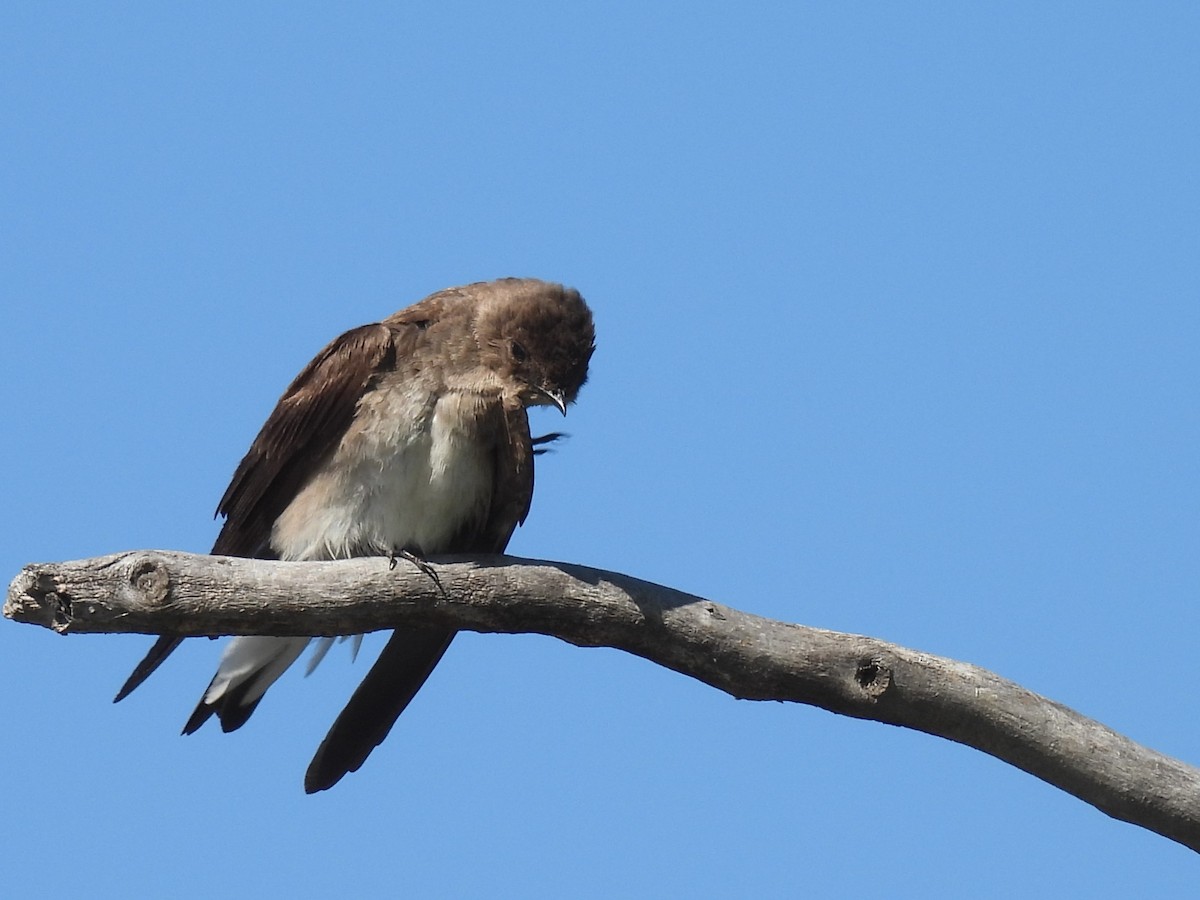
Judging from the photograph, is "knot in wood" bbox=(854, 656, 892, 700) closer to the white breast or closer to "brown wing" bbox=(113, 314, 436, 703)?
the white breast

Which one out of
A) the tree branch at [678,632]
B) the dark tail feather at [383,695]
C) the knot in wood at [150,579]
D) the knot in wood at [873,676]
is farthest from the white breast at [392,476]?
the knot in wood at [873,676]

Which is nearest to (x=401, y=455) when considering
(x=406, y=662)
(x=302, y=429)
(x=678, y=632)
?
(x=302, y=429)

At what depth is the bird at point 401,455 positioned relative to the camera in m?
7.05

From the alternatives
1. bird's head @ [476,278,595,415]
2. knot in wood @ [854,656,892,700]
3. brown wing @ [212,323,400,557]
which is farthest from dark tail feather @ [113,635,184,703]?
knot in wood @ [854,656,892,700]

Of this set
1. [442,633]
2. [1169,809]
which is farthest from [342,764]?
[1169,809]

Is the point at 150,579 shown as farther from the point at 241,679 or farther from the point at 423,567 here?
the point at 241,679

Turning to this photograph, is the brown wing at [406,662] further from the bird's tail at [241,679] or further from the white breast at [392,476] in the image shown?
the bird's tail at [241,679]

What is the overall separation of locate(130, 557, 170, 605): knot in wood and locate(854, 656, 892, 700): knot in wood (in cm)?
258

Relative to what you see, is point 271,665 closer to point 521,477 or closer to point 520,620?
point 521,477

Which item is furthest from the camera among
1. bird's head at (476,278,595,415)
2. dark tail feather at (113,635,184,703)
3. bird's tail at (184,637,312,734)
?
bird's tail at (184,637,312,734)

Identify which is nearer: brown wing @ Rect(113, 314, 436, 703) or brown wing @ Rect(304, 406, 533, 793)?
brown wing @ Rect(304, 406, 533, 793)

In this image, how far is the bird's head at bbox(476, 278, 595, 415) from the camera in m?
7.25

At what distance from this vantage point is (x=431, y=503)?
709 cm

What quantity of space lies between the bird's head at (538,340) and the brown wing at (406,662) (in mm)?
184
